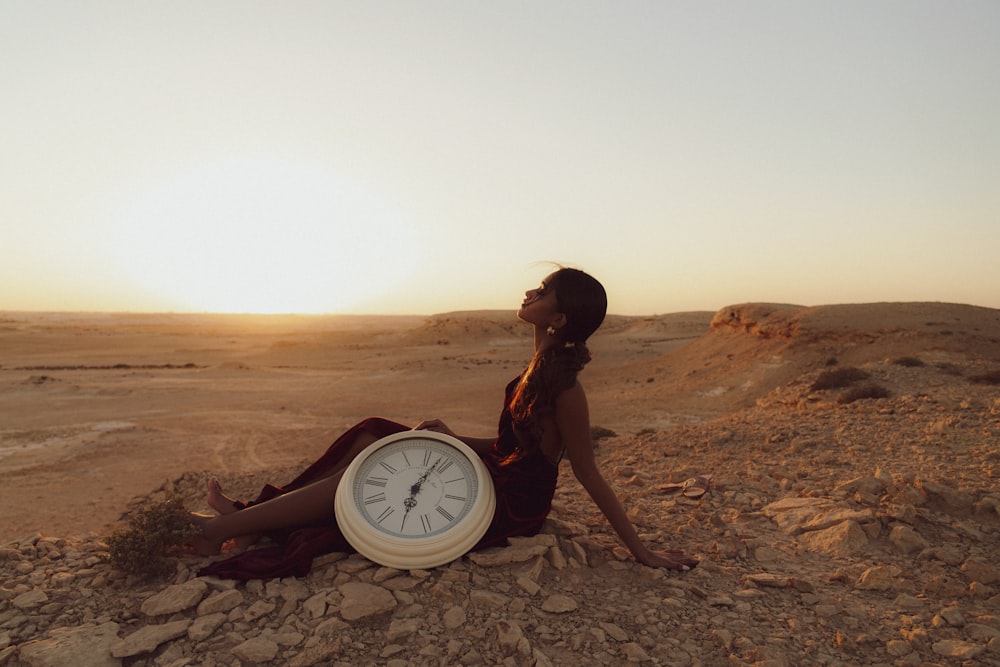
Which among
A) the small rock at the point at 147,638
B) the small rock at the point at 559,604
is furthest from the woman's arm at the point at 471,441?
the small rock at the point at 147,638

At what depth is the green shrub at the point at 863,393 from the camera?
8.48 meters

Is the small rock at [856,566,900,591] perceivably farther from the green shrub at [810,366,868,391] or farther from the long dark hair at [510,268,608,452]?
the green shrub at [810,366,868,391]

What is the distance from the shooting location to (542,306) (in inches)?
134

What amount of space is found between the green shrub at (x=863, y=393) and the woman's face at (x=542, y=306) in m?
7.09

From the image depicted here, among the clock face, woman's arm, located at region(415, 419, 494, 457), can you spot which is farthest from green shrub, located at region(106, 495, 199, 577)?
woman's arm, located at region(415, 419, 494, 457)

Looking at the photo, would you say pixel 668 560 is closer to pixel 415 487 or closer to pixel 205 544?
pixel 415 487

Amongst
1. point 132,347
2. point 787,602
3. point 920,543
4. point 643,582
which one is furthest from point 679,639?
point 132,347

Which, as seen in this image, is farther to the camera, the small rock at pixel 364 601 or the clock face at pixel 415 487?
the clock face at pixel 415 487

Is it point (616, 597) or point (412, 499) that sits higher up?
point (412, 499)

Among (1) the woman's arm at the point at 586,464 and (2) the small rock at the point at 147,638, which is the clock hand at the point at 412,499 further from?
(2) the small rock at the point at 147,638

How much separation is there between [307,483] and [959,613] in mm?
4095

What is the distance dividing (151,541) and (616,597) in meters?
2.83

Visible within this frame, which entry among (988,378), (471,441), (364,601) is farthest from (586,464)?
(988,378)

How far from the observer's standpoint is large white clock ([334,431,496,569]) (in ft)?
11.2
